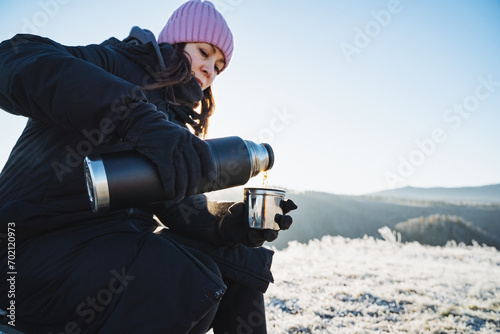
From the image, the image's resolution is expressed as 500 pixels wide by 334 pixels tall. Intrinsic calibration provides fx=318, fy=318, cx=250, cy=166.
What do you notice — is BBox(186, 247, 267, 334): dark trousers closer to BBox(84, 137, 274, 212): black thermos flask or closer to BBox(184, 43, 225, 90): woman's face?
BBox(84, 137, 274, 212): black thermos flask

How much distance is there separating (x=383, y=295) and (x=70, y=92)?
2.77 m

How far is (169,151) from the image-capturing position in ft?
2.53

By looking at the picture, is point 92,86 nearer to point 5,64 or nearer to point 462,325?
point 5,64

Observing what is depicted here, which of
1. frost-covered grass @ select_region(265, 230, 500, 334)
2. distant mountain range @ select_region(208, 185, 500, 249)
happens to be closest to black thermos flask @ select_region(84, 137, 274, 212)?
frost-covered grass @ select_region(265, 230, 500, 334)

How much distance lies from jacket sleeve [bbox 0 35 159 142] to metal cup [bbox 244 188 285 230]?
54 cm

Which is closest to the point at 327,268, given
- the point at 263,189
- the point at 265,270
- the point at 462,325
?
the point at 462,325

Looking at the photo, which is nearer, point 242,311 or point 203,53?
point 242,311

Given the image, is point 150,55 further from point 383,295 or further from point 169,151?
point 383,295

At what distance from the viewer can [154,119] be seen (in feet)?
2.66

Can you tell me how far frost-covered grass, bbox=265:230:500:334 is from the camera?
2172 mm

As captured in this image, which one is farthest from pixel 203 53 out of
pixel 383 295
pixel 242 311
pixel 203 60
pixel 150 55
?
pixel 383 295

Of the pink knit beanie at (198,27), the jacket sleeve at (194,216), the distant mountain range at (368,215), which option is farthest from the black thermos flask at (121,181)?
the distant mountain range at (368,215)

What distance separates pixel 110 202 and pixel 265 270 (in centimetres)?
79

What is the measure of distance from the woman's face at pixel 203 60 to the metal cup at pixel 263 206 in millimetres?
632
